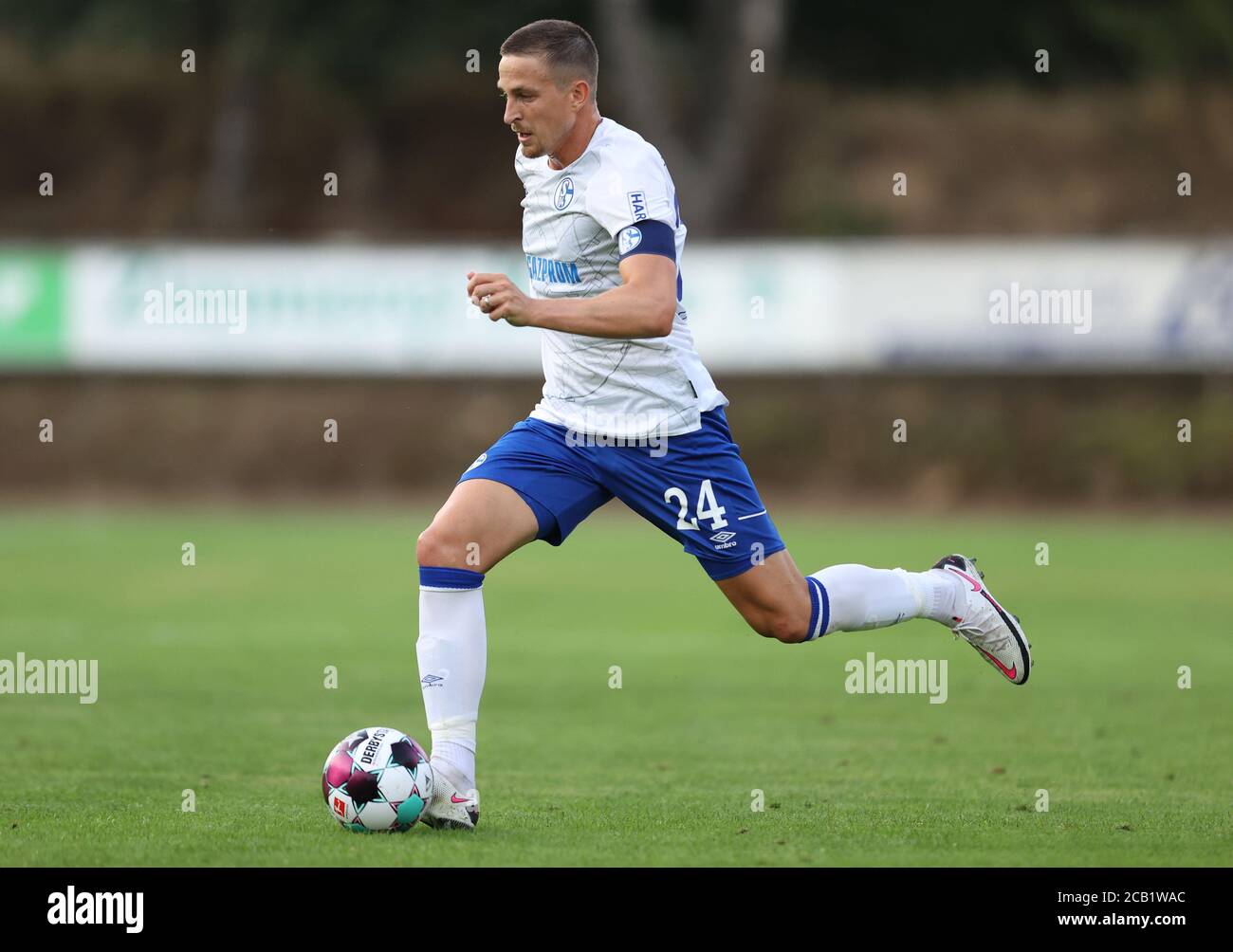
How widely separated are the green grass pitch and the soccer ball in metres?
0.14

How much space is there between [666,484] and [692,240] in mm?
21187

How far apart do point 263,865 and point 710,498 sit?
2.17 metres

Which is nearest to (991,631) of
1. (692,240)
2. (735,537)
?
(735,537)

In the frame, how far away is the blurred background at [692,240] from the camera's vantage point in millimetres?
24219

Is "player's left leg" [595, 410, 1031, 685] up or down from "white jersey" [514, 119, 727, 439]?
down

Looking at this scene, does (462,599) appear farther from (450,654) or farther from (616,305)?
(616,305)

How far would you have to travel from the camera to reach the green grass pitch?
6.10m

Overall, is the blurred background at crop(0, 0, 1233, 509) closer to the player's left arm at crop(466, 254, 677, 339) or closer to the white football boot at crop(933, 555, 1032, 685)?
the white football boot at crop(933, 555, 1032, 685)

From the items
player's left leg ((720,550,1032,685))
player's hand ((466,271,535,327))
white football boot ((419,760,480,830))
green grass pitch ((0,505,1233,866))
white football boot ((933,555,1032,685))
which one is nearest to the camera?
player's hand ((466,271,535,327))

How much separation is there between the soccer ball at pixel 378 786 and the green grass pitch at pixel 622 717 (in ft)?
0.45

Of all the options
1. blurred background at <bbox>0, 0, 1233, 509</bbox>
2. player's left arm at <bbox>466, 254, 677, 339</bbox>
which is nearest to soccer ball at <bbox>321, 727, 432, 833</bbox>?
player's left arm at <bbox>466, 254, 677, 339</bbox>

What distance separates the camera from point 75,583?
637 inches

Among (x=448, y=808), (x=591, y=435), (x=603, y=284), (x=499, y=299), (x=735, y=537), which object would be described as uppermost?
(x=603, y=284)

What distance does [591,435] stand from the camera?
6730 millimetres
